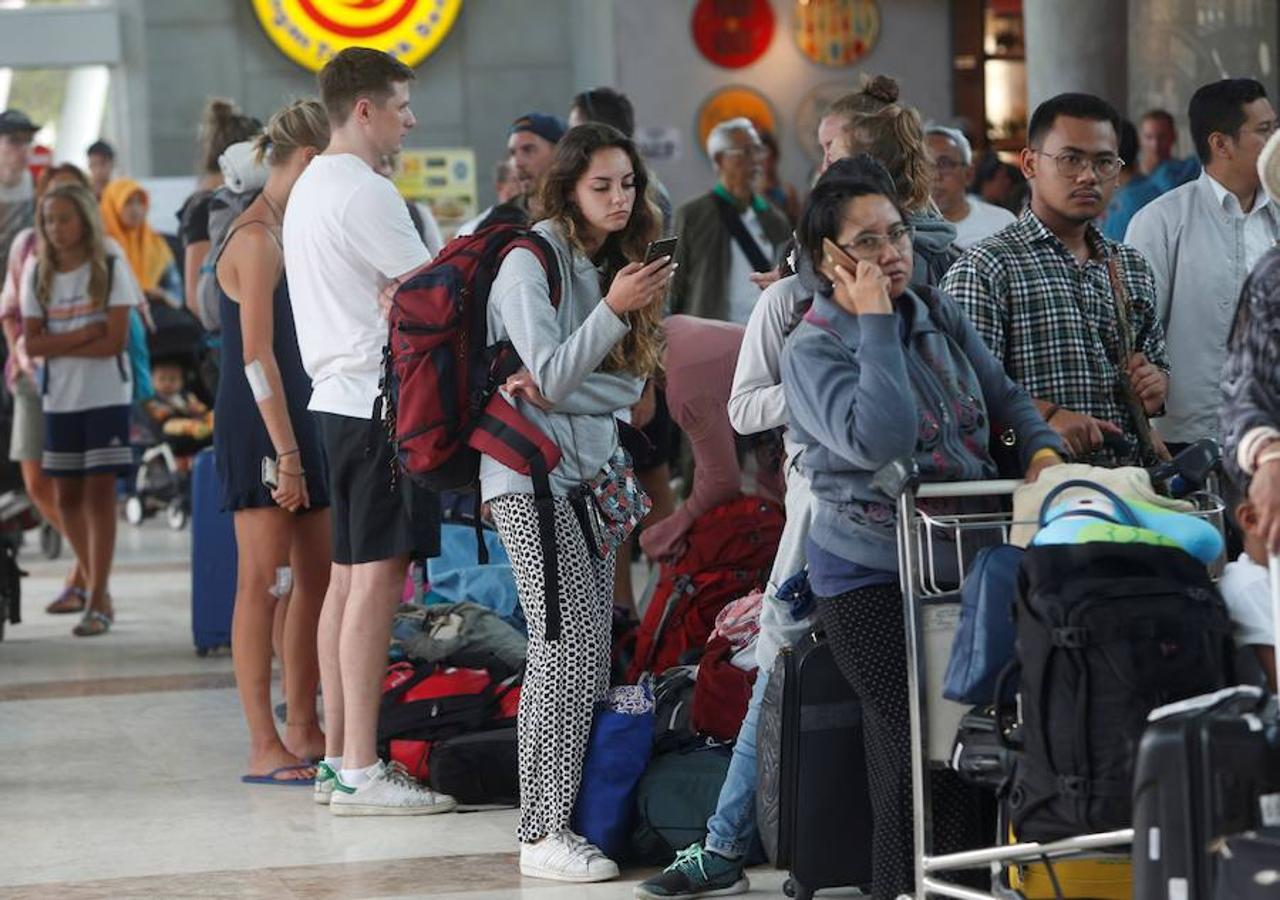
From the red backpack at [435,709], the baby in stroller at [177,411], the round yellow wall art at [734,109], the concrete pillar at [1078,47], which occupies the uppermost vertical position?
the round yellow wall art at [734,109]

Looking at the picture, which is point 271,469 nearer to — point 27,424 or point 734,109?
point 27,424

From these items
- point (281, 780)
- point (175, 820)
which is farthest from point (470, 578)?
point (175, 820)

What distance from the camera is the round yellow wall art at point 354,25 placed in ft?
61.1

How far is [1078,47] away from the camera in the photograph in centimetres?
1055

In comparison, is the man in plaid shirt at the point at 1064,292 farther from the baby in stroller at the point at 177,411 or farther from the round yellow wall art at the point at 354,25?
the round yellow wall art at the point at 354,25

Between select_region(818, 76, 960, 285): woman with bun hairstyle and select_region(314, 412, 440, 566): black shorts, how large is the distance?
4.56 feet

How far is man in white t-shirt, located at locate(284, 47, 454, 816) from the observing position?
18.6 ft

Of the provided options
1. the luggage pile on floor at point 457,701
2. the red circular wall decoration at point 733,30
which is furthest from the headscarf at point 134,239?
the luggage pile on floor at point 457,701

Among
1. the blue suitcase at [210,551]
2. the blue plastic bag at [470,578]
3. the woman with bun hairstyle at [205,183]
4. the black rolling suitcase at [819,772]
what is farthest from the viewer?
the blue suitcase at [210,551]

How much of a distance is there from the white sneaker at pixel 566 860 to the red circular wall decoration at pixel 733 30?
12.8 m

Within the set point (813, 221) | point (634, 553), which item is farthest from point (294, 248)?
point (634, 553)

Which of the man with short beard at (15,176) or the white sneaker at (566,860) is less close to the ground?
the man with short beard at (15,176)

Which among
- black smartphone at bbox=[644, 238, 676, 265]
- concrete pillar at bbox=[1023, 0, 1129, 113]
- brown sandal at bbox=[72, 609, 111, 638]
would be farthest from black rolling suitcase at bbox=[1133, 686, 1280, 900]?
concrete pillar at bbox=[1023, 0, 1129, 113]

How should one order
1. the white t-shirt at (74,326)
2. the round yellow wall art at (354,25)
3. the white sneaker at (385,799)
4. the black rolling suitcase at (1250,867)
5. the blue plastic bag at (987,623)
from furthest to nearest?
the round yellow wall art at (354,25) < the white t-shirt at (74,326) < the white sneaker at (385,799) < the blue plastic bag at (987,623) < the black rolling suitcase at (1250,867)
